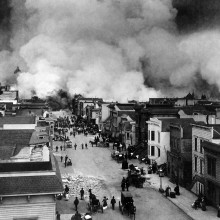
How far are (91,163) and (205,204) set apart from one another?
24.2 meters

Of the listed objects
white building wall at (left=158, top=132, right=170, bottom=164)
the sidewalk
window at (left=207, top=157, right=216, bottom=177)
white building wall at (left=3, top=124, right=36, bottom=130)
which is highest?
white building wall at (left=3, top=124, right=36, bottom=130)

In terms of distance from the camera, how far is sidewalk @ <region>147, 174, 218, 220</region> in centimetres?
3197

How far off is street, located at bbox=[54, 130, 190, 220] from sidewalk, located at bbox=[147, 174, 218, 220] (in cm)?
66

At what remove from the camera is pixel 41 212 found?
22.4m

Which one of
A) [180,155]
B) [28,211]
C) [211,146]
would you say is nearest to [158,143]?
[180,155]

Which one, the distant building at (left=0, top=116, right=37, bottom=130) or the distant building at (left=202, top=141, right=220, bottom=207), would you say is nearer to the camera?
the distant building at (left=202, top=141, right=220, bottom=207)

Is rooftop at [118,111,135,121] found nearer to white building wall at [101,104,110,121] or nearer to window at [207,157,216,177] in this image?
white building wall at [101,104,110,121]

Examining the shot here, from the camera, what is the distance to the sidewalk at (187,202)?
31969 mm

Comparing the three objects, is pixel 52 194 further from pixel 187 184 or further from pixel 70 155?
pixel 70 155

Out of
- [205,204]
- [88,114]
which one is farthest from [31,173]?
[88,114]

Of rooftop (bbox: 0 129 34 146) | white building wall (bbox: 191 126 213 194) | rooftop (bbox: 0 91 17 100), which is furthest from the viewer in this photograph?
rooftop (bbox: 0 91 17 100)

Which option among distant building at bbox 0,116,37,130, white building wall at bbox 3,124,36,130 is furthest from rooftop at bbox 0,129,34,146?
white building wall at bbox 3,124,36,130

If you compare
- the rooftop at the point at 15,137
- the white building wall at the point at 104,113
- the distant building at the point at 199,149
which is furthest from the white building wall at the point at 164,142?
the white building wall at the point at 104,113

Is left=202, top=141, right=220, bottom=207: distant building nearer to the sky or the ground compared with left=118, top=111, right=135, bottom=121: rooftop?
nearer to the ground
